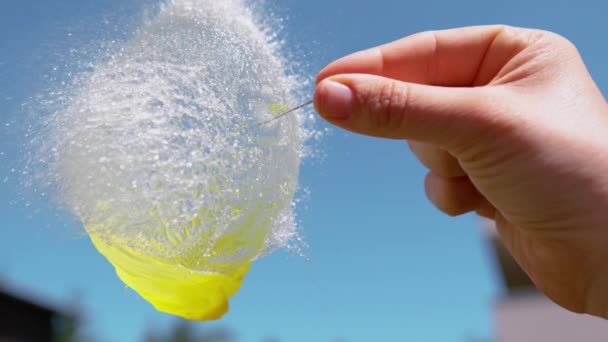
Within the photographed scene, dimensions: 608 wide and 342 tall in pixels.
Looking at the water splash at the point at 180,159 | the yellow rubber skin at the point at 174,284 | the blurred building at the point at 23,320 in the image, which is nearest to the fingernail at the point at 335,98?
the water splash at the point at 180,159

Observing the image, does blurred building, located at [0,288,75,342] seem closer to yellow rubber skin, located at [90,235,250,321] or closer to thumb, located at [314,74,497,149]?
yellow rubber skin, located at [90,235,250,321]

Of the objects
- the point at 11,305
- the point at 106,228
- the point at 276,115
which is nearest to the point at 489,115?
the point at 276,115

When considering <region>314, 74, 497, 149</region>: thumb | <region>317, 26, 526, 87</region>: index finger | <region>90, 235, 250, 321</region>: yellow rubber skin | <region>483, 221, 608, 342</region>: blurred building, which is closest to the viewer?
<region>314, 74, 497, 149</region>: thumb

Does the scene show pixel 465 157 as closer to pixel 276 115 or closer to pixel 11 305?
pixel 276 115

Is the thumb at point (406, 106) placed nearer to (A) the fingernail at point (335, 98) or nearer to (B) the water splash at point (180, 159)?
(A) the fingernail at point (335, 98)

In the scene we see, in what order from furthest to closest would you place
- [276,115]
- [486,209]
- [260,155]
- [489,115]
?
[486,209] < [276,115] < [260,155] < [489,115]

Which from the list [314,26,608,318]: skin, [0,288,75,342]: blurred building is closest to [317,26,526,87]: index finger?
[314,26,608,318]: skin
